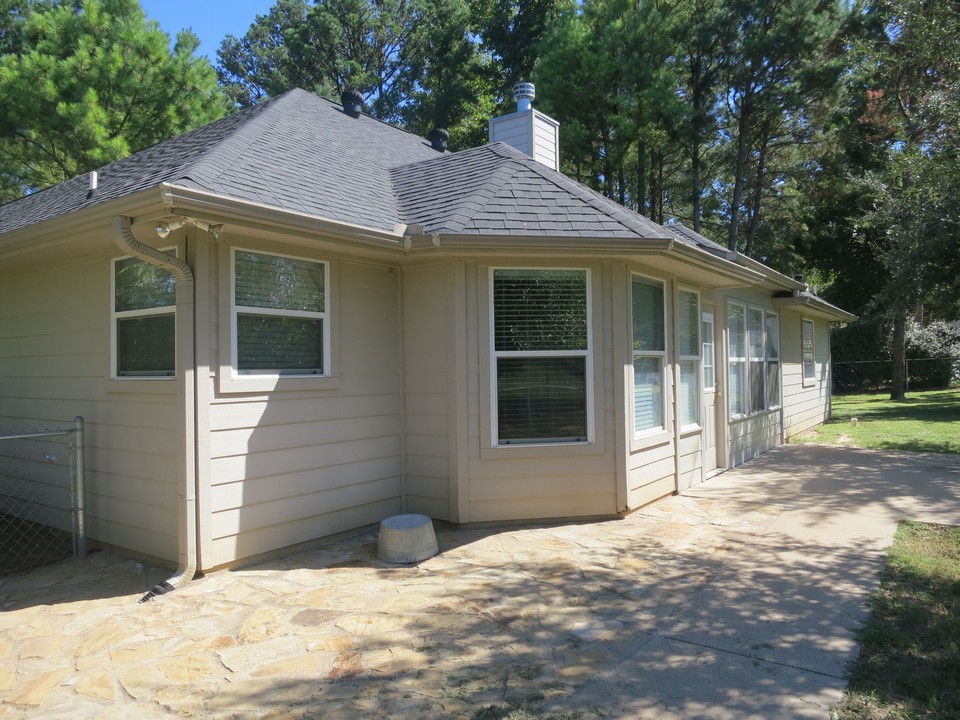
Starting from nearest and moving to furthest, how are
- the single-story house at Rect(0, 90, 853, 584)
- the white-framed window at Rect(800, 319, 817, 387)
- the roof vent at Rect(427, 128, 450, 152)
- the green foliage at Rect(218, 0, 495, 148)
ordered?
the single-story house at Rect(0, 90, 853, 584) < the roof vent at Rect(427, 128, 450, 152) < the white-framed window at Rect(800, 319, 817, 387) < the green foliage at Rect(218, 0, 495, 148)

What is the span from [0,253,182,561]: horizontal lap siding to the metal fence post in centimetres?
14

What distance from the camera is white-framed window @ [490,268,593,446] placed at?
5613 millimetres

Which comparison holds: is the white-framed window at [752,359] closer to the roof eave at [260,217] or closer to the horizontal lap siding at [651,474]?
the horizontal lap siding at [651,474]

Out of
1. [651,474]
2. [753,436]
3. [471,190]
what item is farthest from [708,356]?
[471,190]

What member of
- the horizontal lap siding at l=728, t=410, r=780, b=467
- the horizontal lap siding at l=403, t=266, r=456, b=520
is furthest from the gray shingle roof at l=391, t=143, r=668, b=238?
the horizontal lap siding at l=728, t=410, r=780, b=467

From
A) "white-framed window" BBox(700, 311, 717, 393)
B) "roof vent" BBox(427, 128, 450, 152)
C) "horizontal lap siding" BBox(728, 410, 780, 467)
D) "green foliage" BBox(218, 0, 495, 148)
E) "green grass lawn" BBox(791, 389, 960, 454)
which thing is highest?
"green foliage" BBox(218, 0, 495, 148)

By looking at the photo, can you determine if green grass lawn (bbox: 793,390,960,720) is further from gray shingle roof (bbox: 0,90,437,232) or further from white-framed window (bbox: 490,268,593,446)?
gray shingle roof (bbox: 0,90,437,232)

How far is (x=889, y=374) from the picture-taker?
23641mm

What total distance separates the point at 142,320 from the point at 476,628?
348 cm

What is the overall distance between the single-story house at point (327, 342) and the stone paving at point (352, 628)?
509mm

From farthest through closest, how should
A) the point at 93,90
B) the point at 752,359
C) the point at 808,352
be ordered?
1. the point at 808,352
2. the point at 93,90
3. the point at 752,359

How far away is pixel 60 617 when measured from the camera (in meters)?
3.86

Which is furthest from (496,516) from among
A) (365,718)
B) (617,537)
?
(365,718)

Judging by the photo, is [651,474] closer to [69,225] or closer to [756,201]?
[69,225]
